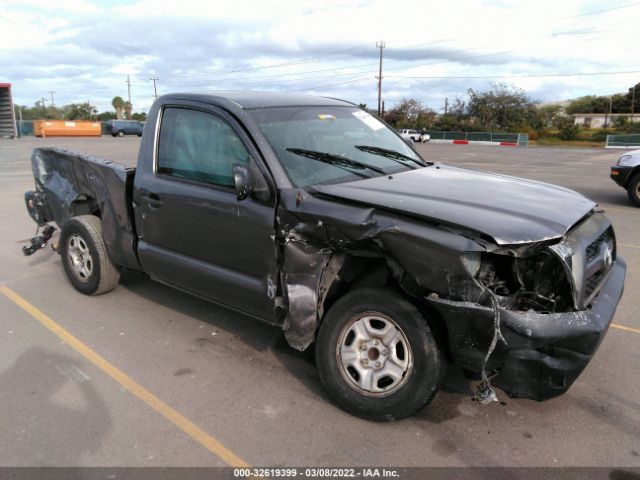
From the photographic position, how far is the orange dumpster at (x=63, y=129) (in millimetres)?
48469

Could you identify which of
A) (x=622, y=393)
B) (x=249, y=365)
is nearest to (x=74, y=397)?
(x=249, y=365)

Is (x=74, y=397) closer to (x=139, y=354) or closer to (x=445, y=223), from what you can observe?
(x=139, y=354)

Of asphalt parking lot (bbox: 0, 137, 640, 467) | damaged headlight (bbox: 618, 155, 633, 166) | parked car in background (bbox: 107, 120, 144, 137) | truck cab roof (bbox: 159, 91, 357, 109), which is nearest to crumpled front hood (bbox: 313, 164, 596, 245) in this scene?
asphalt parking lot (bbox: 0, 137, 640, 467)

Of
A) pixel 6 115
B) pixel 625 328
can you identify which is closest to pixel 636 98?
pixel 6 115

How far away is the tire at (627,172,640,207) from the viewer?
10.2 meters

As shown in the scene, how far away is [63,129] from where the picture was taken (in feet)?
161

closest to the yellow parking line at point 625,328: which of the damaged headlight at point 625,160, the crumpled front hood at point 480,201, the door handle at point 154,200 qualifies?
the crumpled front hood at point 480,201

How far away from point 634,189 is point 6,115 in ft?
155

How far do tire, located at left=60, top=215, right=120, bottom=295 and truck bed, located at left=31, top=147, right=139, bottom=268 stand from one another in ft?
0.38

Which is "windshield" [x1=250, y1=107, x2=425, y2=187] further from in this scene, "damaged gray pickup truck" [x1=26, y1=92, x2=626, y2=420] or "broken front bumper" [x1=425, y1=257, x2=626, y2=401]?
"broken front bumper" [x1=425, y1=257, x2=626, y2=401]

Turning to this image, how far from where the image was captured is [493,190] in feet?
11.3

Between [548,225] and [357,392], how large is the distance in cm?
143

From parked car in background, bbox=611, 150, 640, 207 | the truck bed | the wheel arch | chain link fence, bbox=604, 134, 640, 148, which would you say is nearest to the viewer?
the wheel arch

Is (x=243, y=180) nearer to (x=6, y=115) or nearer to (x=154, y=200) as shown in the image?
(x=154, y=200)
